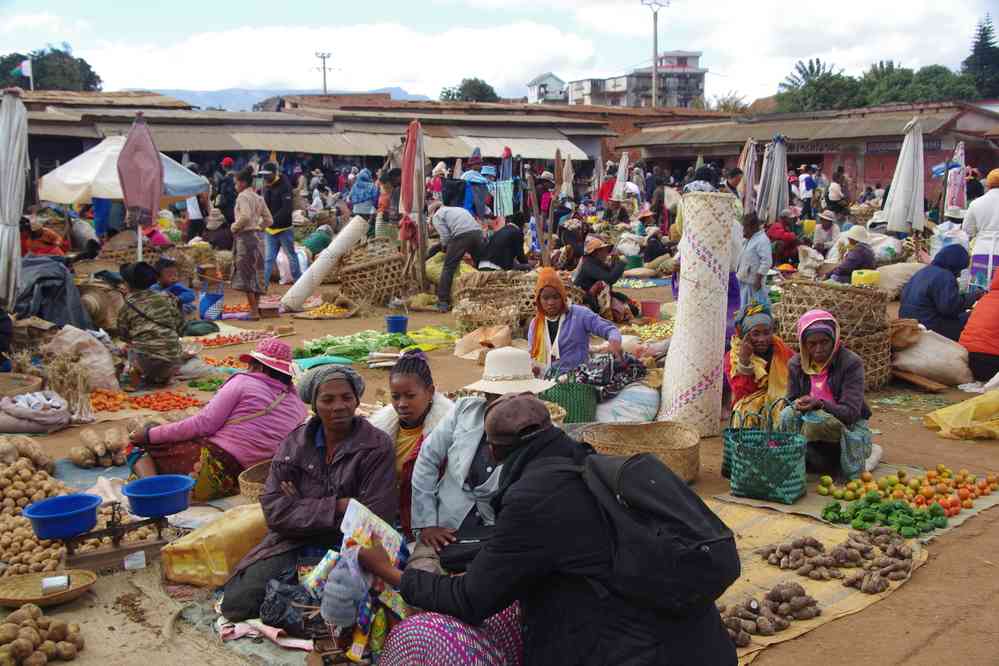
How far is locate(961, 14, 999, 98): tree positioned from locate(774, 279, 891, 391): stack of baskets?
4707cm

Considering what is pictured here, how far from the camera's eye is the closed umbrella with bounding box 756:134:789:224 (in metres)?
11.9

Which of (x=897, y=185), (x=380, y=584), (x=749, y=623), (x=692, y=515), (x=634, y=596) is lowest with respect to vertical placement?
(x=749, y=623)

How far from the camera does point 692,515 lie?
2.25 m

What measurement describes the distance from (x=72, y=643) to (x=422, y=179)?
935 cm

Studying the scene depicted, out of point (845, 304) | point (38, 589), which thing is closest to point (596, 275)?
point (845, 304)

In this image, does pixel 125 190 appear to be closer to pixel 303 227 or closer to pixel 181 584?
pixel 303 227

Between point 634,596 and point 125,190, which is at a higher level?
point 125,190

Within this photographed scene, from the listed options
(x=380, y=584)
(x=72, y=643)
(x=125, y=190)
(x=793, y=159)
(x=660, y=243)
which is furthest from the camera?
(x=793, y=159)

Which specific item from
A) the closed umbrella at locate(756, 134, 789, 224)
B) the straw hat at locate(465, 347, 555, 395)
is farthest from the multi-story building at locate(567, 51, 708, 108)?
the straw hat at locate(465, 347, 555, 395)

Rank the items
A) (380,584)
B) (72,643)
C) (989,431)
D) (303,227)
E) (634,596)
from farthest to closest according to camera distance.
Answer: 1. (303,227)
2. (989,431)
3. (72,643)
4. (380,584)
5. (634,596)

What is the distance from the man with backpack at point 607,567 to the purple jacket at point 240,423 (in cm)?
251

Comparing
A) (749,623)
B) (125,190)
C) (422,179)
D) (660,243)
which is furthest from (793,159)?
(749,623)

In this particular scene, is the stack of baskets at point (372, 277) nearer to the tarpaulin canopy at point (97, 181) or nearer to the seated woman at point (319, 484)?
the tarpaulin canopy at point (97, 181)

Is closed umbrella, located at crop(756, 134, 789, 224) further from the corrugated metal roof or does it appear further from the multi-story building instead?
the multi-story building
